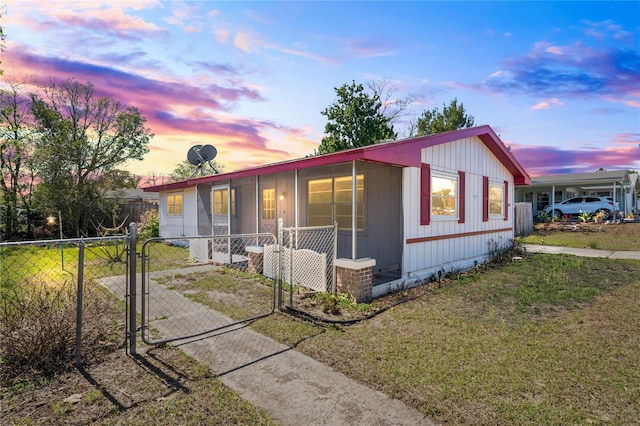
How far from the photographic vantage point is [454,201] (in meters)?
8.28

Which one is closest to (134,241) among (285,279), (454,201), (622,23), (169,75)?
(285,279)

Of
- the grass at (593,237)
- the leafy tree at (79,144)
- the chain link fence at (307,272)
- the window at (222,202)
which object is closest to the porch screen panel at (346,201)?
the chain link fence at (307,272)

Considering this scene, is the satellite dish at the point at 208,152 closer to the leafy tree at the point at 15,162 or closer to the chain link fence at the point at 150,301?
the chain link fence at the point at 150,301

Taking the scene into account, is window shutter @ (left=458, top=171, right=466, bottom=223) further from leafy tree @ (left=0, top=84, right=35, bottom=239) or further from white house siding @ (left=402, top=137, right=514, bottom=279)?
leafy tree @ (left=0, top=84, right=35, bottom=239)

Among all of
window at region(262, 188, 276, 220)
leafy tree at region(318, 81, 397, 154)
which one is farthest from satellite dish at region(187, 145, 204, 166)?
leafy tree at region(318, 81, 397, 154)

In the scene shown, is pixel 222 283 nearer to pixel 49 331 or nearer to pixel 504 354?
pixel 49 331

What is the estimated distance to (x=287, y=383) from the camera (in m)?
3.03

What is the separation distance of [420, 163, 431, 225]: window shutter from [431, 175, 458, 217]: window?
1.09ft

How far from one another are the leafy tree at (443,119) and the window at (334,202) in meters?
22.3

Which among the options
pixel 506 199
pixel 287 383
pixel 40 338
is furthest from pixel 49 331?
pixel 506 199

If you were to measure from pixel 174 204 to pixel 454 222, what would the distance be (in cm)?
1135

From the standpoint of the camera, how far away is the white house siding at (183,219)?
12852 millimetres

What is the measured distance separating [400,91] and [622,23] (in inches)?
703

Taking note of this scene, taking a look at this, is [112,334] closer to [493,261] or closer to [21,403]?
[21,403]
